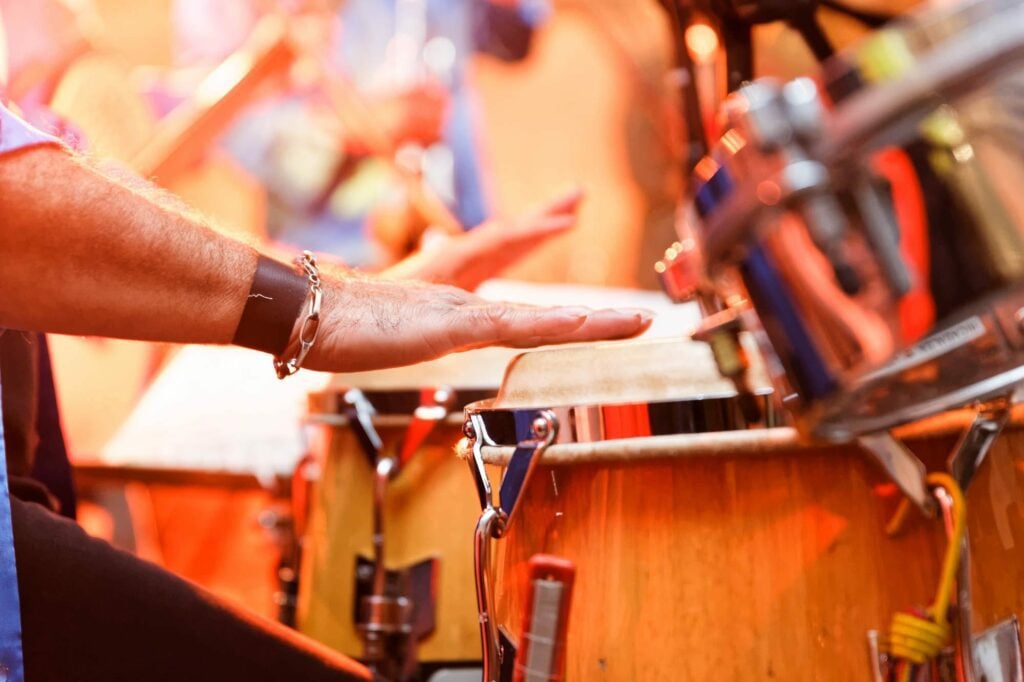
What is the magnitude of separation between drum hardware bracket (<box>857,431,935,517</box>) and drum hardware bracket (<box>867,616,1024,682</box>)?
0.29 ft

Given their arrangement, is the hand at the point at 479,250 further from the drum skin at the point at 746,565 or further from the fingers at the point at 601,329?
the drum skin at the point at 746,565

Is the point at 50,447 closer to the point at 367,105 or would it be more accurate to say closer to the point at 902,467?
the point at 902,467

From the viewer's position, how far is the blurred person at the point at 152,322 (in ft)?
2.03

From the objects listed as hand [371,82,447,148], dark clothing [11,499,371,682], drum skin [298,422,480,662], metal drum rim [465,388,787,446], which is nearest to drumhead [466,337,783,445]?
metal drum rim [465,388,787,446]

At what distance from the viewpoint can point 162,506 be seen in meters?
2.74

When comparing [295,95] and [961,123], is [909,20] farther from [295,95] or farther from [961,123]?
[295,95]

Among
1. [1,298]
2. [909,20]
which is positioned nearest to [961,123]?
[909,20]

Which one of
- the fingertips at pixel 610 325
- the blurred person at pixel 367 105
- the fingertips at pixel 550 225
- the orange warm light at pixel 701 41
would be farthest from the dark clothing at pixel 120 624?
the blurred person at pixel 367 105

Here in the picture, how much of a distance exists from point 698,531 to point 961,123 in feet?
0.96

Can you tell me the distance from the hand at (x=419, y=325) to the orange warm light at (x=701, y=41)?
53 centimetres

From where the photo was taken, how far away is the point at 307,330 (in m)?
0.72

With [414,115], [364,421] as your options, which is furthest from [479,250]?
[414,115]

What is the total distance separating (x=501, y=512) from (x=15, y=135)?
40 centimetres

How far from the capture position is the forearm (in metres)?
0.61
